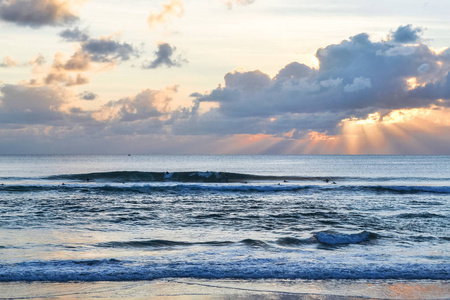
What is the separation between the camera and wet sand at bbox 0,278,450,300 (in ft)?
35.1

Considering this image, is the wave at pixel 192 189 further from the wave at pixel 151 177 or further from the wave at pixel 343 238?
the wave at pixel 343 238

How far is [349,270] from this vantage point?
13.0m

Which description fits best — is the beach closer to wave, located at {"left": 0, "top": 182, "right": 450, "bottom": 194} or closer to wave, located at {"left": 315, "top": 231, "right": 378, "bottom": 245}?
wave, located at {"left": 315, "top": 231, "right": 378, "bottom": 245}

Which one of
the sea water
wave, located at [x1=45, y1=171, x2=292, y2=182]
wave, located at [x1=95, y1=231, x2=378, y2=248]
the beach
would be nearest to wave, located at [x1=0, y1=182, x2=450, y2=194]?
the sea water

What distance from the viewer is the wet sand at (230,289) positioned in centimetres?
1070

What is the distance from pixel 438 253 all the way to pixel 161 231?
1095 centimetres

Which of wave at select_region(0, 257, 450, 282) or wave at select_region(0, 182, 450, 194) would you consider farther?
wave at select_region(0, 182, 450, 194)

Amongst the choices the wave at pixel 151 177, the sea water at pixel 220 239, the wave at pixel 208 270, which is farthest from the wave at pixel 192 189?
the wave at pixel 208 270

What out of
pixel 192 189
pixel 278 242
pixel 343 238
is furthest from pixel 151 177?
pixel 343 238

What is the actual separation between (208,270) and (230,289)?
1.81 m

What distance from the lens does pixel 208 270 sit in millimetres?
12961

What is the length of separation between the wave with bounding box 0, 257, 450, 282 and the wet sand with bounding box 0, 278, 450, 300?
0.41 metres

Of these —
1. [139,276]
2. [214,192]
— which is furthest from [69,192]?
[139,276]

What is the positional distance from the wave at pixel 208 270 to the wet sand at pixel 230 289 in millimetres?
411
